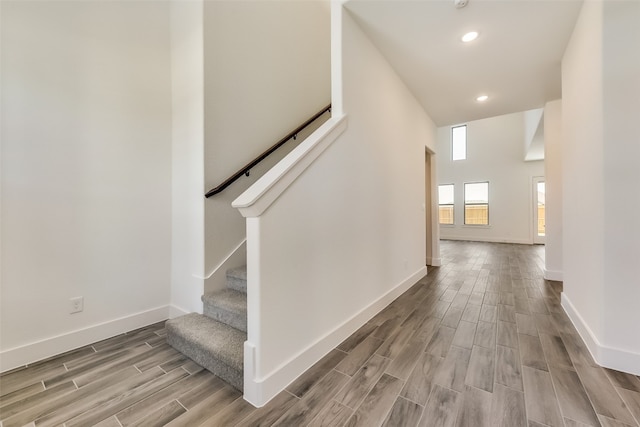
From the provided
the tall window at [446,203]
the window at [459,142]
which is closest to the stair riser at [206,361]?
the tall window at [446,203]

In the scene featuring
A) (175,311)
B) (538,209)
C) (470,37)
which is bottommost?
(175,311)

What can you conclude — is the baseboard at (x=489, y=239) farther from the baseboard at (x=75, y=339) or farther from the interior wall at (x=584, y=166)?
the baseboard at (x=75, y=339)

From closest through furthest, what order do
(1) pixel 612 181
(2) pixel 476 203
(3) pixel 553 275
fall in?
(1) pixel 612 181 → (3) pixel 553 275 → (2) pixel 476 203

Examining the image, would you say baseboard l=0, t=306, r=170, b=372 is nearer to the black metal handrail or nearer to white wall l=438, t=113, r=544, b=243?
the black metal handrail

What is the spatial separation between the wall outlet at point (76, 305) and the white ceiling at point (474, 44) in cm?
318

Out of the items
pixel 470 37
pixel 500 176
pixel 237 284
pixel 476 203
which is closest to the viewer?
pixel 237 284

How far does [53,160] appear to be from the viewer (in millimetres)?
1914

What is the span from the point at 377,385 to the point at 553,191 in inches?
166

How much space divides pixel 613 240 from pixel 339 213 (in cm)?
179

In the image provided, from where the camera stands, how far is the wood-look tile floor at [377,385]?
132 centimetres

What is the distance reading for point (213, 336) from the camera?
1.84m

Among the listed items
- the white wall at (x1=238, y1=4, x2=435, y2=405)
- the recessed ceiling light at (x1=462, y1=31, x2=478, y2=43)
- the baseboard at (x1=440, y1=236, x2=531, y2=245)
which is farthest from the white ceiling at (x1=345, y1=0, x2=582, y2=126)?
the baseboard at (x1=440, y1=236, x2=531, y2=245)

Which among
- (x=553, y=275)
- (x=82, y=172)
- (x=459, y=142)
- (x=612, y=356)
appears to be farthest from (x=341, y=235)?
(x=459, y=142)

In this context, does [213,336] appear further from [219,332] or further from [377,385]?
[377,385]
